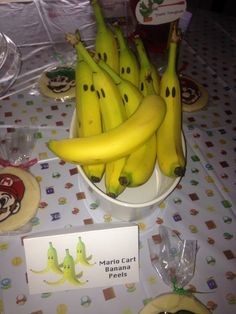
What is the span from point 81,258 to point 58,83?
20.0 inches

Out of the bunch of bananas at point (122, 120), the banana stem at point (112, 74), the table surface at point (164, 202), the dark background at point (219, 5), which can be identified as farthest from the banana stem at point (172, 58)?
the dark background at point (219, 5)

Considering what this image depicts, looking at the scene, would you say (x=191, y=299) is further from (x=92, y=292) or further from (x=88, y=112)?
(x=88, y=112)

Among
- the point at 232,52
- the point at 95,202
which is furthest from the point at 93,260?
the point at 232,52

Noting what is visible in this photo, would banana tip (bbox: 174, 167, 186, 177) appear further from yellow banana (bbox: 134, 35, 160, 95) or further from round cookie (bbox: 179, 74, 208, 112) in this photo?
round cookie (bbox: 179, 74, 208, 112)

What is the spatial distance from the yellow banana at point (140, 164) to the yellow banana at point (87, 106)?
6cm

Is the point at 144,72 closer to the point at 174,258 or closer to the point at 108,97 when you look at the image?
the point at 108,97

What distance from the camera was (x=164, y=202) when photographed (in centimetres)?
63

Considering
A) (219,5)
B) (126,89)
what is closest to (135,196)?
(126,89)

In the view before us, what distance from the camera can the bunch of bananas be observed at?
0.45m

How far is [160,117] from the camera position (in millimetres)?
472

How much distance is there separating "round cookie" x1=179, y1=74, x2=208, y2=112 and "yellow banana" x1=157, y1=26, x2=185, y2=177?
0.81ft

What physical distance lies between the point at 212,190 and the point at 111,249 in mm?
287

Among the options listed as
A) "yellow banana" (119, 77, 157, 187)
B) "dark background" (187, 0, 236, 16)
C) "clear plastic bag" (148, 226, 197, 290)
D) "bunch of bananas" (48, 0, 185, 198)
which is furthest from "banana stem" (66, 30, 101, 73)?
"dark background" (187, 0, 236, 16)

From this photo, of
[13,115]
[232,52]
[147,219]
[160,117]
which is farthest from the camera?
[232,52]
